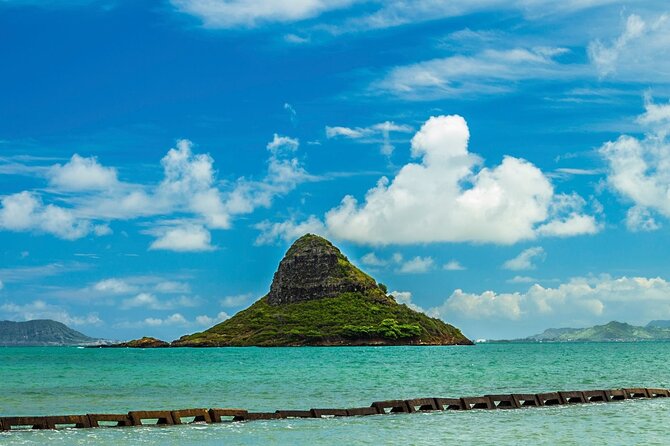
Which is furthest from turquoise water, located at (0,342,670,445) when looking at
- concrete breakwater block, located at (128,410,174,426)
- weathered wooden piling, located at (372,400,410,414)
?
weathered wooden piling, located at (372,400,410,414)

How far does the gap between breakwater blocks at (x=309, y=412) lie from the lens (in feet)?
126

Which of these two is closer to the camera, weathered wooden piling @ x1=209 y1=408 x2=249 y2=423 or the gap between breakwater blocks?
the gap between breakwater blocks

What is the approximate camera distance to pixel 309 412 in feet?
142

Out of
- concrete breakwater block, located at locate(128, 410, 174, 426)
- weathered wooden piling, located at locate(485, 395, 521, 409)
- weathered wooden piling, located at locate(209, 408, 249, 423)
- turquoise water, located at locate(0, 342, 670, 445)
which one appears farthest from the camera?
weathered wooden piling, located at locate(485, 395, 521, 409)

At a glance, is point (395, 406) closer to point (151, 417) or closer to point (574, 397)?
point (574, 397)

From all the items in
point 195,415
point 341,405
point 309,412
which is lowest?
point 341,405

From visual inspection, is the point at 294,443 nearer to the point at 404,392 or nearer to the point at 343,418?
the point at 343,418

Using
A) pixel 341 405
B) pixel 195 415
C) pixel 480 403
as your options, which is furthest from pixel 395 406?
pixel 195 415

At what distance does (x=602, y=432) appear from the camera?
124 feet

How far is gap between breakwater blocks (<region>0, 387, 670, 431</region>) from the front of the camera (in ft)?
126

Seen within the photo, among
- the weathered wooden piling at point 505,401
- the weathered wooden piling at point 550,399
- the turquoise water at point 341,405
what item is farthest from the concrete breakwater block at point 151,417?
the weathered wooden piling at point 550,399

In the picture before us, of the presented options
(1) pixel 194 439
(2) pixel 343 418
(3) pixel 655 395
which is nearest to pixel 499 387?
(3) pixel 655 395

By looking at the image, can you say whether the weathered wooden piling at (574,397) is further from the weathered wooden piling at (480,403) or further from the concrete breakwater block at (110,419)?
the concrete breakwater block at (110,419)

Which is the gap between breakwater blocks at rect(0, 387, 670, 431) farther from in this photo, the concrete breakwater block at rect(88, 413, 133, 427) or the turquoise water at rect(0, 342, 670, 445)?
the turquoise water at rect(0, 342, 670, 445)
